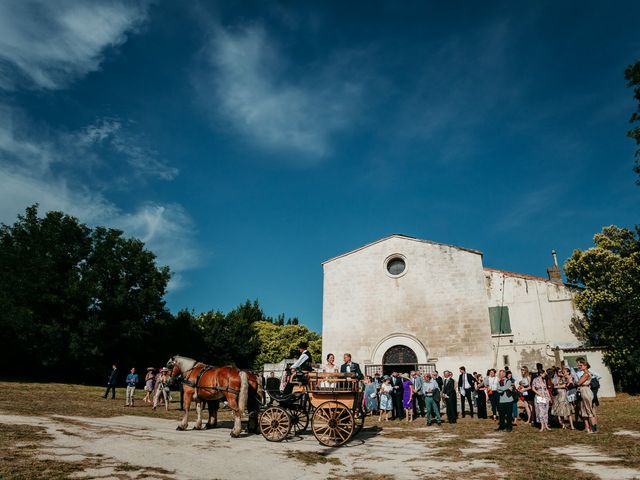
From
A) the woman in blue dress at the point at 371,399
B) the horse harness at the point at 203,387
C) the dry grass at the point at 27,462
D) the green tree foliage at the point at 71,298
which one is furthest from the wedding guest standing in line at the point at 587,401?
the green tree foliage at the point at 71,298

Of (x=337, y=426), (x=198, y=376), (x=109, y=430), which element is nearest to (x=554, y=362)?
(x=337, y=426)

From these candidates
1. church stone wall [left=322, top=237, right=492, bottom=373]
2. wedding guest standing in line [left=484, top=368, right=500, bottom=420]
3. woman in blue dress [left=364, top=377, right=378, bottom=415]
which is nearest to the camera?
wedding guest standing in line [left=484, top=368, right=500, bottom=420]

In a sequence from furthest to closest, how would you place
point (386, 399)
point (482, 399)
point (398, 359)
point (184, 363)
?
point (398, 359) → point (386, 399) → point (482, 399) → point (184, 363)

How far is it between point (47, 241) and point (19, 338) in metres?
7.08

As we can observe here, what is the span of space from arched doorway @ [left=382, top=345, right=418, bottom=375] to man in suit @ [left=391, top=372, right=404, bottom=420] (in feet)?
25.0

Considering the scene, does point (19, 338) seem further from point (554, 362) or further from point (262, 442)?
point (554, 362)

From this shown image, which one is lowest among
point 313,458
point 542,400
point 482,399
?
point 313,458

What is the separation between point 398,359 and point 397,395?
8.23m

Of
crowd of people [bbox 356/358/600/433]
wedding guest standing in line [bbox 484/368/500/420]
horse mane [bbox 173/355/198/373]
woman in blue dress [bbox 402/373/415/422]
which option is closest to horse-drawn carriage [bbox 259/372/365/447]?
horse mane [bbox 173/355/198/373]

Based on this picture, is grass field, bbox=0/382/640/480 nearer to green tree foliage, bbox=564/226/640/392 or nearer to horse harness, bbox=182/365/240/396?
horse harness, bbox=182/365/240/396

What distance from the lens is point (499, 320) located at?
72.6 feet

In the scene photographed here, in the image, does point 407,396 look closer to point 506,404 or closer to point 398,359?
point 506,404

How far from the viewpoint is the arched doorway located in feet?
75.0

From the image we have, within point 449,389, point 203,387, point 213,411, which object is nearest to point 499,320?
point 449,389
